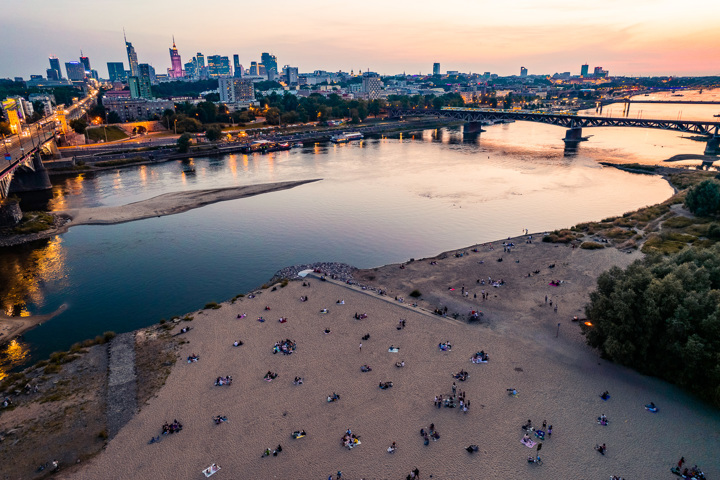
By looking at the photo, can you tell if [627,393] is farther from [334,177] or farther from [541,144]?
[541,144]

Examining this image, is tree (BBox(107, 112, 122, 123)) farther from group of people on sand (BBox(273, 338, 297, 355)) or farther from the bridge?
group of people on sand (BBox(273, 338, 297, 355))

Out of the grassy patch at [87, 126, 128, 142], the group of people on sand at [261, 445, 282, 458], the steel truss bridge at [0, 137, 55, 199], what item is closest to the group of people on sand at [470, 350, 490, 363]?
the group of people on sand at [261, 445, 282, 458]

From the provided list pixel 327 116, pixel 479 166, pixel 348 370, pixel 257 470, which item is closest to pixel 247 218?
pixel 348 370

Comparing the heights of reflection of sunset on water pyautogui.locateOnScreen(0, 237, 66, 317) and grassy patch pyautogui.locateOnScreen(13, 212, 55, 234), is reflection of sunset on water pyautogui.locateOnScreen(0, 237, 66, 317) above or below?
below

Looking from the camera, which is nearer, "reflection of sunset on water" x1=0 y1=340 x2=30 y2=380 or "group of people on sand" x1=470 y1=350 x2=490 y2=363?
"group of people on sand" x1=470 y1=350 x2=490 y2=363

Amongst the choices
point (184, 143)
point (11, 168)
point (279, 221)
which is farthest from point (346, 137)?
point (11, 168)
